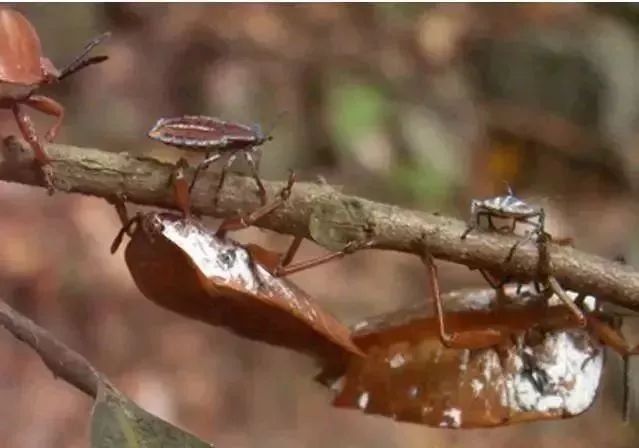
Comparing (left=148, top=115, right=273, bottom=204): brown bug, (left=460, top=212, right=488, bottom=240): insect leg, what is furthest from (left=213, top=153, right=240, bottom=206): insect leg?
(left=460, top=212, right=488, bottom=240): insect leg

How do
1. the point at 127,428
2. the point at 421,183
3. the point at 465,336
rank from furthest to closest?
the point at 421,183, the point at 465,336, the point at 127,428

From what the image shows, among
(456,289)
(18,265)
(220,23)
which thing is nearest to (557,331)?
(456,289)

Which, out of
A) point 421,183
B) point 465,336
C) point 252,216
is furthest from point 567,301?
point 421,183

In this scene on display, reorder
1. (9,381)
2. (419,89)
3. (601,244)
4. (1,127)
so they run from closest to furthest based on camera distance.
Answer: (1,127) → (9,381) → (601,244) → (419,89)

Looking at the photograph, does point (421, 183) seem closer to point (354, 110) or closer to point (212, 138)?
point (354, 110)

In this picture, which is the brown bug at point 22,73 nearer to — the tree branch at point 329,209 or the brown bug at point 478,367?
the tree branch at point 329,209

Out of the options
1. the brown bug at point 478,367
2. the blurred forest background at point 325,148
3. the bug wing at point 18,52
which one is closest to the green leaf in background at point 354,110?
the blurred forest background at point 325,148

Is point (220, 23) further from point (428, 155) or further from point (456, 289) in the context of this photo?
point (456, 289)
